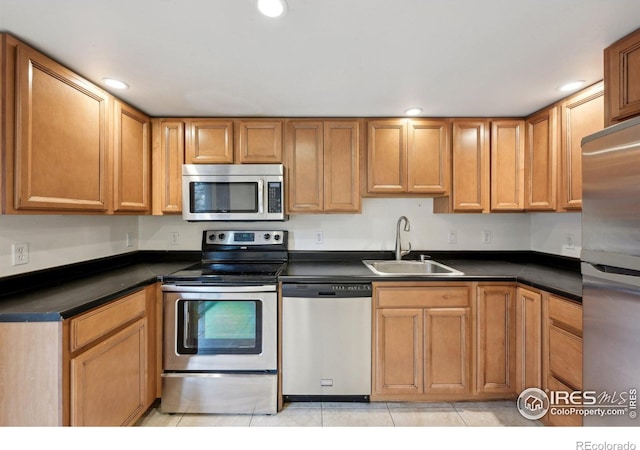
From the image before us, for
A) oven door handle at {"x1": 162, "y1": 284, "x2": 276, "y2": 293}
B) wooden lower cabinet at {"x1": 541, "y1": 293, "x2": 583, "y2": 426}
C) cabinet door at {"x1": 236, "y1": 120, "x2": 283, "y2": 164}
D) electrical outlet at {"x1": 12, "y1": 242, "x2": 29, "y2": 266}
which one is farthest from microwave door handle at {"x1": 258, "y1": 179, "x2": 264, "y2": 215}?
wooden lower cabinet at {"x1": 541, "y1": 293, "x2": 583, "y2": 426}

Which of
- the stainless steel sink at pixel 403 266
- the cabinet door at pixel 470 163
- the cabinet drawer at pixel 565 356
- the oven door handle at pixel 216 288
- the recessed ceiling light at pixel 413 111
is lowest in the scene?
the cabinet drawer at pixel 565 356

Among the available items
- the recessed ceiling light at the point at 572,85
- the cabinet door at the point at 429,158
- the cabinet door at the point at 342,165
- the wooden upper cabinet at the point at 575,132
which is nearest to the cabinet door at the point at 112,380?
the cabinet door at the point at 342,165

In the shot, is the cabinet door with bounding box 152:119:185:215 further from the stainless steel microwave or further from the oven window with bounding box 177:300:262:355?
the oven window with bounding box 177:300:262:355

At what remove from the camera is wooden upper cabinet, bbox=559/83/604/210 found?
1831mm

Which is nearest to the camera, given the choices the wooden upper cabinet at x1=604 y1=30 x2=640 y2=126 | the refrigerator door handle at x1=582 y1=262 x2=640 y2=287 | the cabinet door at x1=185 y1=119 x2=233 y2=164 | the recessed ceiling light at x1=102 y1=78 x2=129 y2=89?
the refrigerator door handle at x1=582 y1=262 x2=640 y2=287

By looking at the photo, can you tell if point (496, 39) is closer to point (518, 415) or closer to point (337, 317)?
point (337, 317)

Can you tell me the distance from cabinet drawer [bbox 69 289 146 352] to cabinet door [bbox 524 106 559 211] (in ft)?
9.34

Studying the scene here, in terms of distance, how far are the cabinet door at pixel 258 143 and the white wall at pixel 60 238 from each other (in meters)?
1.16

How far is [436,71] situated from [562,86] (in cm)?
88

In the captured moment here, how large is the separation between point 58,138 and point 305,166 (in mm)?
1505

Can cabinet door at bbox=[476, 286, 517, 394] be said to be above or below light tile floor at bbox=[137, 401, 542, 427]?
above

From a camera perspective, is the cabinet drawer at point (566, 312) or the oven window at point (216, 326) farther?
the oven window at point (216, 326)
